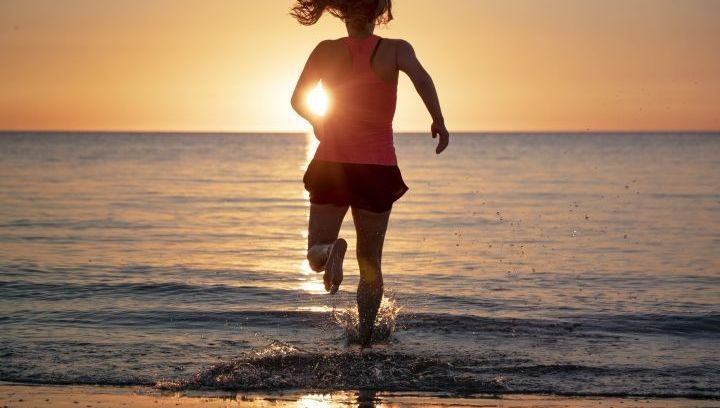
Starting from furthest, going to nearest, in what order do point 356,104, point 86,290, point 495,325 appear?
point 86,290
point 495,325
point 356,104

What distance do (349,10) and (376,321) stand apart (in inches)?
123

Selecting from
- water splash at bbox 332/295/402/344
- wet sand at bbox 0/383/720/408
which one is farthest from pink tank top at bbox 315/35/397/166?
water splash at bbox 332/295/402/344

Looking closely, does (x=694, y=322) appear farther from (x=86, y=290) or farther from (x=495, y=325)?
(x=86, y=290)

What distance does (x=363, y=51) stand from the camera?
5562 mm

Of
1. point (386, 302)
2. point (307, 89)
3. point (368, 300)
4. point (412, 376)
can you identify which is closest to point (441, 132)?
point (307, 89)

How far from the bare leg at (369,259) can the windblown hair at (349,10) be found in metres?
1.13

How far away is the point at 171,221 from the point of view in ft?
61.9

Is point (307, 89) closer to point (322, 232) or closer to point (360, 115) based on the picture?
point (360, 115)

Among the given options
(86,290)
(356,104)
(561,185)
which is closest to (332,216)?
(356,104)

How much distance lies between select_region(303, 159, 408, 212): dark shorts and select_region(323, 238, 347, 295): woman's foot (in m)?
0.29

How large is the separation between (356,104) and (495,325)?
353 cm

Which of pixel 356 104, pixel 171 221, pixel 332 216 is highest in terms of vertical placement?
pixel 356 104

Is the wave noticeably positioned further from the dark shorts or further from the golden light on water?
the golden light on water

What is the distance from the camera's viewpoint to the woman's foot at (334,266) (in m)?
5.64
